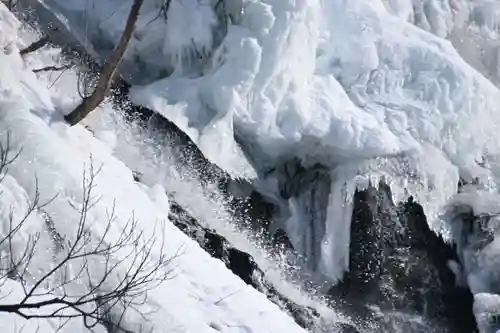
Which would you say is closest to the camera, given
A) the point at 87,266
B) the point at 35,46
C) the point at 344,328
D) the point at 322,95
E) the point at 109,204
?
the point at 87,266

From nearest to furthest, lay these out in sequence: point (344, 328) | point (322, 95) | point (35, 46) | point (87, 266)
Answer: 1. point (87, 266)
2. point (35, 46)
3. point (344, 328)
4. point (322, 95)

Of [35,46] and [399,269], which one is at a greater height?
[35,46]

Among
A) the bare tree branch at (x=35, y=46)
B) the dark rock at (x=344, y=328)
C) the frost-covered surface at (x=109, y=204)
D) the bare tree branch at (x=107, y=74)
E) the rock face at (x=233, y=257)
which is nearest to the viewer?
the frost-covered surface at (x=109, y=204)

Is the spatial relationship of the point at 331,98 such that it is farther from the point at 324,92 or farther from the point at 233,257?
the point at 233,257

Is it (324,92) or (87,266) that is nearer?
(87,266)

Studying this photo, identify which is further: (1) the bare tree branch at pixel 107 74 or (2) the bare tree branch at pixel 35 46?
(2) the bare tree branch at pixel 35 46

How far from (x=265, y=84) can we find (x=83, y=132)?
88.6 inches

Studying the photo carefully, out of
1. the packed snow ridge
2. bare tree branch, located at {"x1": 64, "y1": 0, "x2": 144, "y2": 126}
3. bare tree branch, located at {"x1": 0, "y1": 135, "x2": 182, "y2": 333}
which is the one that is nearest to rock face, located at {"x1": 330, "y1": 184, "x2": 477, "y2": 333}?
the packed snow ridge

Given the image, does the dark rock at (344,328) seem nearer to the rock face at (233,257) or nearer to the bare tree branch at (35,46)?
the rock face at (233,257)

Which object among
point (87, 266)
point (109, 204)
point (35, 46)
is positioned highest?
point (35, 46)

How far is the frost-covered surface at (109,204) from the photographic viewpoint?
16.9 feet

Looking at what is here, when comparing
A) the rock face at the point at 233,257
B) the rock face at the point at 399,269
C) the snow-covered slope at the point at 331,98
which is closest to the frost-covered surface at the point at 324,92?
the snow-covered slope at the point at 331,98

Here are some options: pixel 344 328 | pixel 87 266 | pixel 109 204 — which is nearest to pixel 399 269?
pixel 344 328

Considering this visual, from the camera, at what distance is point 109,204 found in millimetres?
5684
